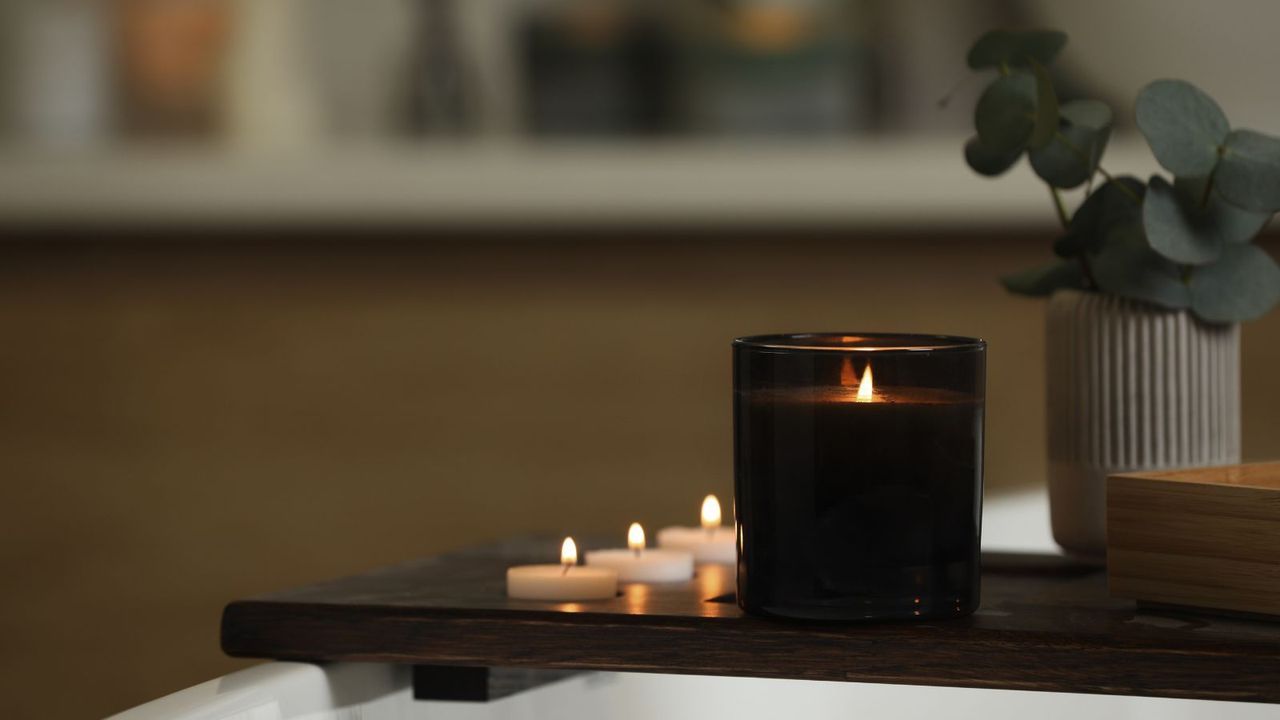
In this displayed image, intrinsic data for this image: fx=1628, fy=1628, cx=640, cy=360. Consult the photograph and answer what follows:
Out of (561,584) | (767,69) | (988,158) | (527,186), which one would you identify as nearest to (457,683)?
(561,584)

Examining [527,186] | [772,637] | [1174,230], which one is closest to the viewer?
[772,637]

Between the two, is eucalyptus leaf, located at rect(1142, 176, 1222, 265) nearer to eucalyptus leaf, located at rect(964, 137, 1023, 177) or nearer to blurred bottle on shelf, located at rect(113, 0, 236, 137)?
eucalyptus leaf, located at rect(964, 137, 1023, 177)

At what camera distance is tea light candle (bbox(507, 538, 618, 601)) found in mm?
506

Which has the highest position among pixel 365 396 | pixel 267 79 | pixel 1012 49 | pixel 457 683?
pixel 267 79

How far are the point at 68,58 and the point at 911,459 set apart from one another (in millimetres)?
1237

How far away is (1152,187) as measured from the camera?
1.78 ft

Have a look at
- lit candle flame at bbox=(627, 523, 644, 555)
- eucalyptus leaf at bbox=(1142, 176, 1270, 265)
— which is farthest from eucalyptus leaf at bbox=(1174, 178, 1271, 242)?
lit candle flame at bbox=(627, 523, 644, 555)

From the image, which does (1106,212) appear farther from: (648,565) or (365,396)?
(365,396)

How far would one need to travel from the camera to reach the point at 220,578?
58.8 inches

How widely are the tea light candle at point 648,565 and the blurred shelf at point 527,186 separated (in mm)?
912

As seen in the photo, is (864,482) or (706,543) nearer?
(864,482)

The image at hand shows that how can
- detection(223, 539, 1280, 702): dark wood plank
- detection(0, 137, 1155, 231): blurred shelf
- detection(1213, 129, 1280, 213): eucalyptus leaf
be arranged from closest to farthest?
detection(223, 539, 1280, 702): dark wood plank → detection(1213, 129, 1280, 213): eucalyptus leaf → detection(0, 137, 1155, 231): blurred shelf

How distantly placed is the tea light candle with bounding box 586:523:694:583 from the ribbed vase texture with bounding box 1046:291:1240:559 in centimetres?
15

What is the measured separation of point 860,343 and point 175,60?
45.4 inches
